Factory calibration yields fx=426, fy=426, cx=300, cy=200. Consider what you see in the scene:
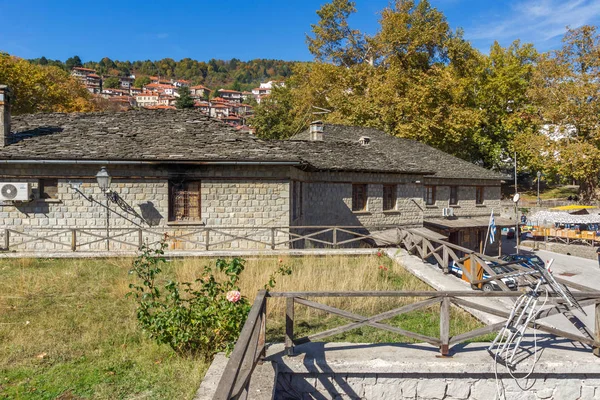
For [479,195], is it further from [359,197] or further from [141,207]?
[141,207]

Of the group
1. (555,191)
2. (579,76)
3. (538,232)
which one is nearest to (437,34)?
(579,76)

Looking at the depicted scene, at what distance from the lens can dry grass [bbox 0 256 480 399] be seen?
4.87 metres

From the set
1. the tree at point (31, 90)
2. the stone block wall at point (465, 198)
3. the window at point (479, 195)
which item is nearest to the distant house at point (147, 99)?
the tree at point (31, 90)

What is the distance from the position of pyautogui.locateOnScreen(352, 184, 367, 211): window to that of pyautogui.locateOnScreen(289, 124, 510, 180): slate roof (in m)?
5.08

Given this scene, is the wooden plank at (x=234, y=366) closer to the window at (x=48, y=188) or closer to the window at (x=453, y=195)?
the window at (x=48, y=188)

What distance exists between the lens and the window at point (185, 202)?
15281 mm

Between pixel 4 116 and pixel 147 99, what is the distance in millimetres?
135625

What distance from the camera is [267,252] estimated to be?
13.2 metres

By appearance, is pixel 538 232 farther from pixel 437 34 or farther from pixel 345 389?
pixel 345 389

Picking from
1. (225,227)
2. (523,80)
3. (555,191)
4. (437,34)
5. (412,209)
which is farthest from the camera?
(555,191)

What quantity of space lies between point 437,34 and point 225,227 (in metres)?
28.6

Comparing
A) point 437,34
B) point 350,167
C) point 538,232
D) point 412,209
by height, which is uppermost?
point 437,34

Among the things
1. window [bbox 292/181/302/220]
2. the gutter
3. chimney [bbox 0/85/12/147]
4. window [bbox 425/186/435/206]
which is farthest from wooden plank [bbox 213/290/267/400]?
window [bbox 425/186/435/206]

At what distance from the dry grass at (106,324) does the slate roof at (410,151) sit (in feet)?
50.6
